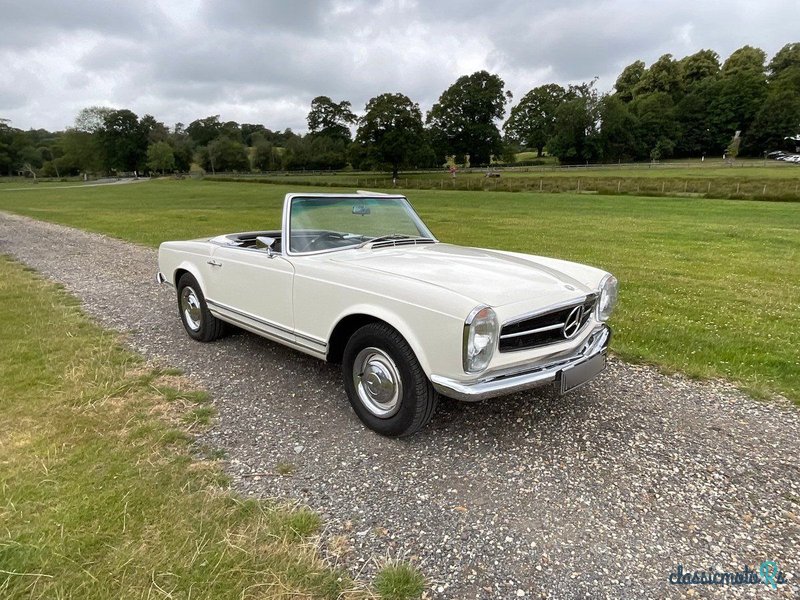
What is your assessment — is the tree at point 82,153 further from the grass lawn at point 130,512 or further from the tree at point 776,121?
A: the tree at point 776,121

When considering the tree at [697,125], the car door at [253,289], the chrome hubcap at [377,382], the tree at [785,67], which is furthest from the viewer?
the tree at [697,125]

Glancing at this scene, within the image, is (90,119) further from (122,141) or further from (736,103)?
(736,103)

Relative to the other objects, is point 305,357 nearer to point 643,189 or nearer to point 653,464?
point 653,464

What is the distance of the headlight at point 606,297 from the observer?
11.5ft

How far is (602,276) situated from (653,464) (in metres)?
1.41

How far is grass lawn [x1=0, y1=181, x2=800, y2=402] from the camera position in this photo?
15.5ft

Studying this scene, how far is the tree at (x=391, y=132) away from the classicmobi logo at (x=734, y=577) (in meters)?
62.0

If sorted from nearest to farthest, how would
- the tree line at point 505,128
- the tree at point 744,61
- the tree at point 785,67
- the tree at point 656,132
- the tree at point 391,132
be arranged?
the tree at point 391,132 < the tree line at point 505,128 < the tree at point 785,67 < the tree at point 656,132 < the tree at point 744,61

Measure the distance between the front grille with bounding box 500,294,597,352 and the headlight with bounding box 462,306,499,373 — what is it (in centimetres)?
11

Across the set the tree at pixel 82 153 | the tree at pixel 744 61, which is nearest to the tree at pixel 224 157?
the tree at pixel 82 153

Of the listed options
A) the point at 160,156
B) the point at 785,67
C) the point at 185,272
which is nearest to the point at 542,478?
the point at 185,272

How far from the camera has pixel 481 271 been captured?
3252 mm

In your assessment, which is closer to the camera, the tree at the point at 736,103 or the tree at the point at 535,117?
the tree at the point at 736,103

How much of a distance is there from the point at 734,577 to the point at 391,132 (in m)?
64.6
